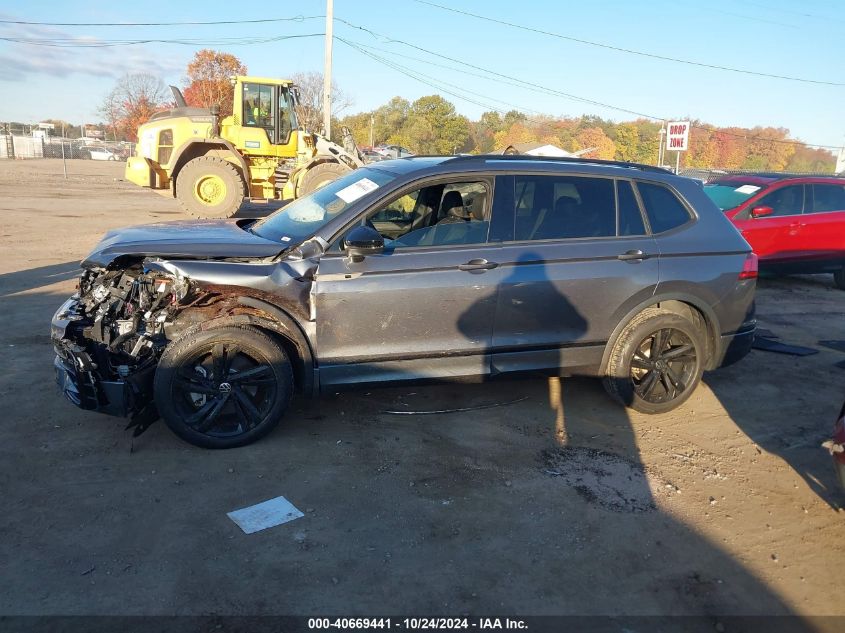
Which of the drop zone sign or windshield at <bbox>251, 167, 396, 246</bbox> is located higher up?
the drop zone sign

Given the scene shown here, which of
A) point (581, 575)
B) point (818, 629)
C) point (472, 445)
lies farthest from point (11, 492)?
point (818, 629)

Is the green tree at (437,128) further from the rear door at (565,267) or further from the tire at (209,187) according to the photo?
the rear door at (565,267)

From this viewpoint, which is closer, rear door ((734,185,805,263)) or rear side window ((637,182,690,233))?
rear side window ((637,182,690,233))

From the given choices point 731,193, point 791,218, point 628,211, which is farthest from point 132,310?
point 791,218

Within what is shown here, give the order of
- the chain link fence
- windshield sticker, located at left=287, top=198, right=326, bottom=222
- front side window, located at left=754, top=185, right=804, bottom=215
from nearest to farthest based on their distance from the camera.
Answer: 1. windshield sticker, located at left=287, top=198, right=326, bottom=222
2. front side window, located at left=754, top=185, right=804, bottom=215
3. the chain link fence

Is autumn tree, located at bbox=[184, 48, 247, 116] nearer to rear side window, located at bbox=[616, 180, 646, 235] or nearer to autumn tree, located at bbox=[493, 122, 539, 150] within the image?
autumn tree, located at bbox=[493, 122, 539, 150]

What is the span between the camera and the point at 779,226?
9.59 metres

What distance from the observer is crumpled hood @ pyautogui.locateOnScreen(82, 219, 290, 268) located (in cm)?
403

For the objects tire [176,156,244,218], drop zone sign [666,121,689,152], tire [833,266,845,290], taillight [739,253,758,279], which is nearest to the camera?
taillight [739,253,758,279]

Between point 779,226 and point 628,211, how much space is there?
614 cm

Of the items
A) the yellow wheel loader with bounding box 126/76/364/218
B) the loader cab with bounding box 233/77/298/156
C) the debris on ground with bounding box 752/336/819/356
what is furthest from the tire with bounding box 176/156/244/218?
the debris on ground with bounding box 752/336/819/356

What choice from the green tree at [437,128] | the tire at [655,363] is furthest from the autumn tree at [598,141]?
the tire at [655,363]

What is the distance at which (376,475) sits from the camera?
3.92m

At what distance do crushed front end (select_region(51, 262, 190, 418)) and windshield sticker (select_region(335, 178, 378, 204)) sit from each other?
1.29 metres
